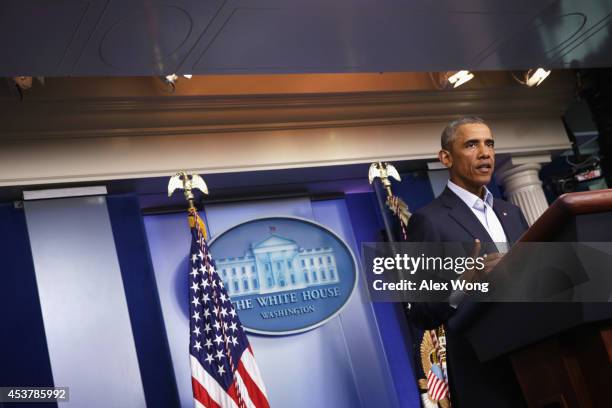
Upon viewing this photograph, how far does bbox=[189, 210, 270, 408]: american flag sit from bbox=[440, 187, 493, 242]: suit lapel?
239 cm

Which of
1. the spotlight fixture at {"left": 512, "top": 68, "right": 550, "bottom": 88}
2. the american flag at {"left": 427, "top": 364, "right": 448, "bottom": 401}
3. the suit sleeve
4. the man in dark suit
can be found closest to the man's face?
the man in dark suit

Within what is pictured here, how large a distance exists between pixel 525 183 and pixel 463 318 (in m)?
4.70

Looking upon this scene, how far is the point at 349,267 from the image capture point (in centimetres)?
540

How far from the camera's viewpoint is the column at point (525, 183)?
5.95 metres

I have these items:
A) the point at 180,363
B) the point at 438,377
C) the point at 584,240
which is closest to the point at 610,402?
the point at 584,240

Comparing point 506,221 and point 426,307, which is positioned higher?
point 506,221

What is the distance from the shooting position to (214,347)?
4.21 meters

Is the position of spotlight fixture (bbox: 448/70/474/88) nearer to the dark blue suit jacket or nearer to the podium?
the dark blue suit jacket

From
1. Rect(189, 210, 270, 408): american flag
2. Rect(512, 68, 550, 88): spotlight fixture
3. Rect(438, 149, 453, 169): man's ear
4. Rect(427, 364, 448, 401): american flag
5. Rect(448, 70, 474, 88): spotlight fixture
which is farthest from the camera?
Rect(512, 68, 550, 88): spotlight fixture

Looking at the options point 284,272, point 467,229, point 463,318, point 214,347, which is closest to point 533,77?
point 284,272

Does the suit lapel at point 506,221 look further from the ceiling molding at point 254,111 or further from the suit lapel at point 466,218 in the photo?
the ceiling molding at point 254,111

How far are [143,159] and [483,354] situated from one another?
3612 mm

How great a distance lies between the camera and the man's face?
7.08 feet

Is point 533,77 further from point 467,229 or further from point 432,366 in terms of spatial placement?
point 467,229
